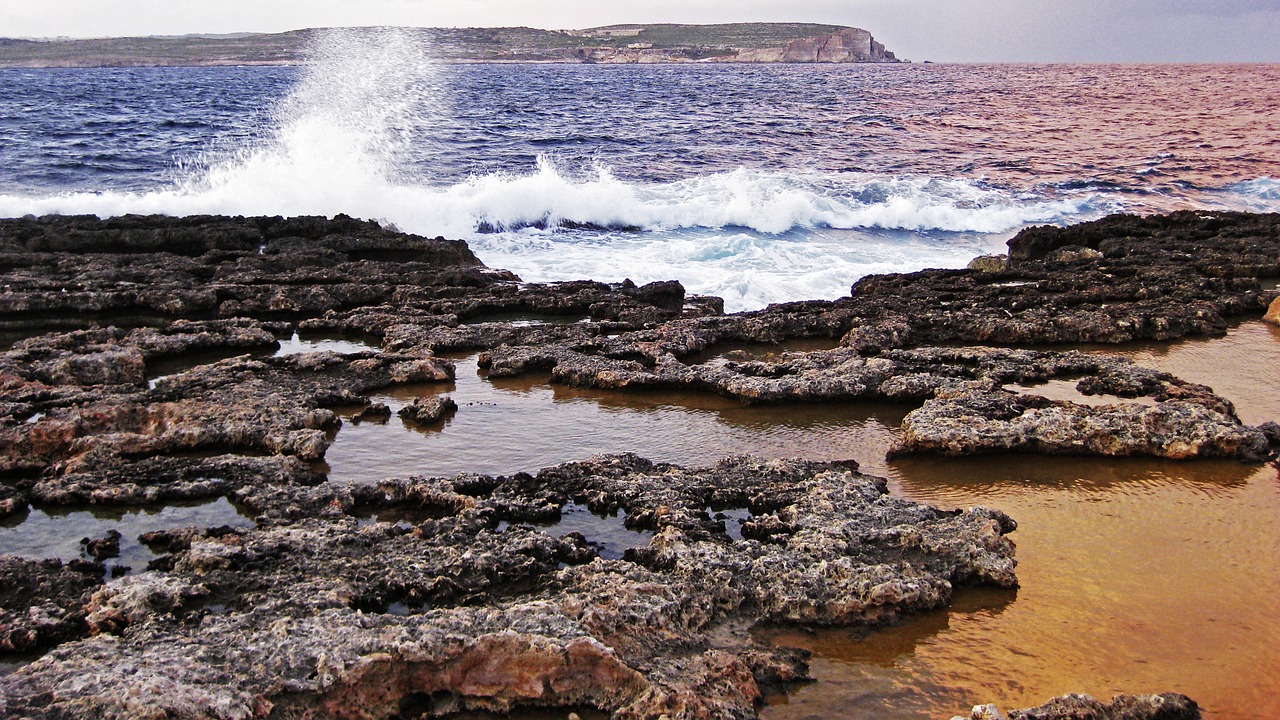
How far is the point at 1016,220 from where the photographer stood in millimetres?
23656

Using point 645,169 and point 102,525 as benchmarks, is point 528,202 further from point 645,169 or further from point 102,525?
point 102,525

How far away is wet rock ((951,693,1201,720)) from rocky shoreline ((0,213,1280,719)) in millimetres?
16

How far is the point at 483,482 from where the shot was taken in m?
6.07

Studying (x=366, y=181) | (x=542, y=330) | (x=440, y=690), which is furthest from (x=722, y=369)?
(x=366, y=181)

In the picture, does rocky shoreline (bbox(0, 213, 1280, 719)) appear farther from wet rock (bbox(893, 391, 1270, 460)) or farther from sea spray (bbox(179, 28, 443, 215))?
sea spray (bbox(179, 28, 443, 215))

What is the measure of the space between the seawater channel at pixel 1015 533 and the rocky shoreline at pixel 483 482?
194 millimetres

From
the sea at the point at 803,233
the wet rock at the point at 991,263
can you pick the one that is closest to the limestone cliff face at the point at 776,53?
the sea at the point at 803,233

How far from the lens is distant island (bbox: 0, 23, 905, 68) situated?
112 meters

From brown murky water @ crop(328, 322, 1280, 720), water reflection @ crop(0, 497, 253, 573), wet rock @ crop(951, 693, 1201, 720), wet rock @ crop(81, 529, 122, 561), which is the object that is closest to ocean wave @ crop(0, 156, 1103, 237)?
brown murky water @ crop(328, 322, 1280, 720)

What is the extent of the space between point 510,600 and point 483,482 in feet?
4.93

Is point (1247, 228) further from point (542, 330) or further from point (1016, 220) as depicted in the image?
point (542, 330)

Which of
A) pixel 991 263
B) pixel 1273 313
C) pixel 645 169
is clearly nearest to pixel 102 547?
pixel 1273 313

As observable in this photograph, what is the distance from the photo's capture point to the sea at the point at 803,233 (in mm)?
4648

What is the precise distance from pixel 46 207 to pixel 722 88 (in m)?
57.5
